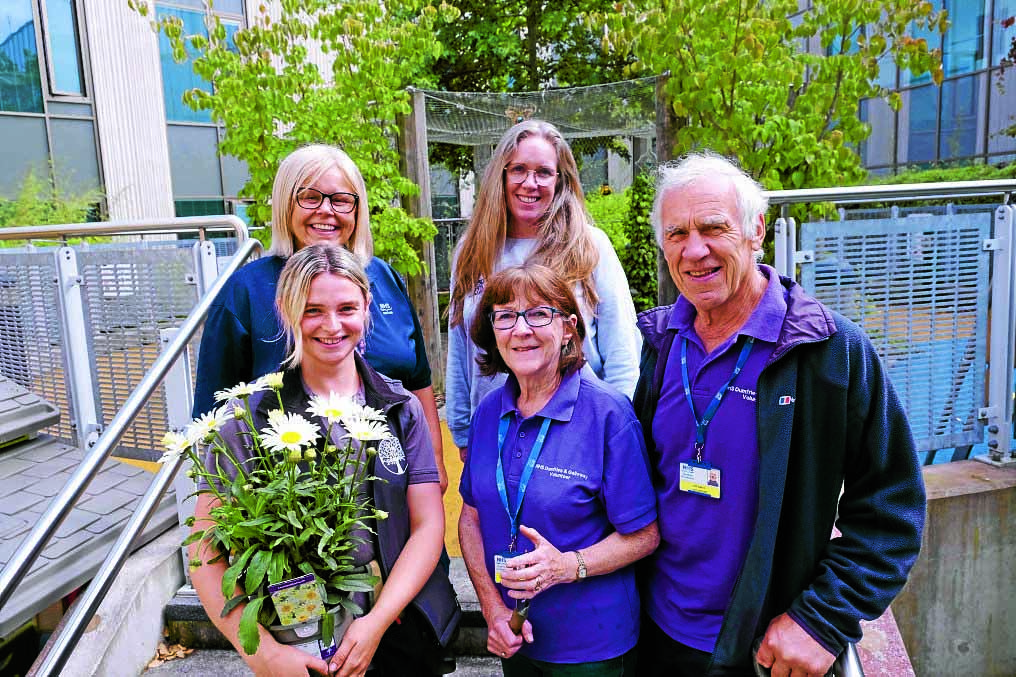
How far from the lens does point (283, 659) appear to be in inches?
62.4

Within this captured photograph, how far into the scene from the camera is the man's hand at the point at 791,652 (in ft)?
5.15

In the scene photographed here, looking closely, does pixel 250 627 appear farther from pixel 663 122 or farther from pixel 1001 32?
pixel 1001 32

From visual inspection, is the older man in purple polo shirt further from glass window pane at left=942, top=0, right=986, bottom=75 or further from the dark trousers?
glass window pane at left=942, top=0, right=986, bottom=75

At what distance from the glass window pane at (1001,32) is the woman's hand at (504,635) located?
14654mm

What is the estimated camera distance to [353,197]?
232 centimetres

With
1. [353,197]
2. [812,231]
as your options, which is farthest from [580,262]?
[812,231]

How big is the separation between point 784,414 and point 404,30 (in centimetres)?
564

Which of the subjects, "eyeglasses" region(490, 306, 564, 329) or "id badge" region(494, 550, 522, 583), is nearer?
"id badge" region(494, 550, 522, 583)

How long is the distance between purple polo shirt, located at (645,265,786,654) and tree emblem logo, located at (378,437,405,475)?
2.26 ft

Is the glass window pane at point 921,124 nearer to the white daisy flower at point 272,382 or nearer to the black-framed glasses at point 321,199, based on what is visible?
the black-framed glasses at point 321,199

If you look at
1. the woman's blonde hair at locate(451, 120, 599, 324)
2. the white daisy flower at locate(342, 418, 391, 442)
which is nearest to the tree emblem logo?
the white daisy flower at locate(342, 418, 391, 442)

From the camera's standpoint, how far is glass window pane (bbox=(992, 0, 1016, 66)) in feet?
40.2

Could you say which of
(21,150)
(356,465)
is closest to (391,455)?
(356,465)

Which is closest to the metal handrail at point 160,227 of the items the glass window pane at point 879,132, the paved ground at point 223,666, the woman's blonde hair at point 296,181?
the woman's blonde hair at point 296,181
